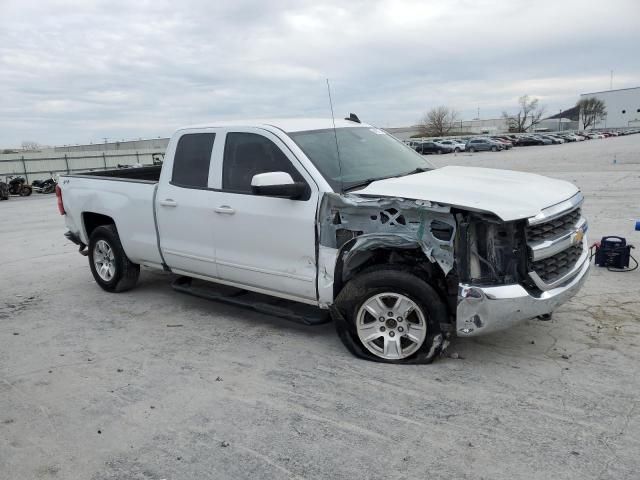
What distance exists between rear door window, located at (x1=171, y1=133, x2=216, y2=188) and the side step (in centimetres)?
111

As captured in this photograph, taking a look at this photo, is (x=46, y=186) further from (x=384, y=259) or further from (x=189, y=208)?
(x=384, y=259)

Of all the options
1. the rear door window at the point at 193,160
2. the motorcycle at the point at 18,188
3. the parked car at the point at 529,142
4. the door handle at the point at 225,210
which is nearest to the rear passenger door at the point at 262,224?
the door handle at the point at 225,210

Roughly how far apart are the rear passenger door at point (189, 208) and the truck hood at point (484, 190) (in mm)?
1740

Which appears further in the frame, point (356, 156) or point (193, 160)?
point (193, 160)

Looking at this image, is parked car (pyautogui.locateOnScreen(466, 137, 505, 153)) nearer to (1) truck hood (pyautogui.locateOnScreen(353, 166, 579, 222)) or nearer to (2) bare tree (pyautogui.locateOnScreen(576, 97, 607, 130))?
(1) truck hood (pyautogui.locateOnScreen(353, 166, 579, 222))

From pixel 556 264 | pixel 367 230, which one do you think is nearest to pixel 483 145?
pixel 556 264

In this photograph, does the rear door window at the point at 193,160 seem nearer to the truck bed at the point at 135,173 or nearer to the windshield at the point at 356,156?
the windshield at the point at 356,156

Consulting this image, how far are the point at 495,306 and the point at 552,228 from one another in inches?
30.1

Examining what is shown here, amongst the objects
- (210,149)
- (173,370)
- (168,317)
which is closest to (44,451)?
(173,370)

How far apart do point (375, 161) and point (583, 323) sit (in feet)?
7.80

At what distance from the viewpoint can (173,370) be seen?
4.35 metres

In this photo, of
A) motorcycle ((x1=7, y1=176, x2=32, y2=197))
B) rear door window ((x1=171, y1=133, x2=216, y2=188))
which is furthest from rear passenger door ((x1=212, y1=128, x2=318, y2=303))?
motorcycle ((x1=7, y1=176, x2=32, y2=197))

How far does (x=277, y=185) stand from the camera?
4246mm

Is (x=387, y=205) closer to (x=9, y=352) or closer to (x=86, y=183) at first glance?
(x=9, y=352)
